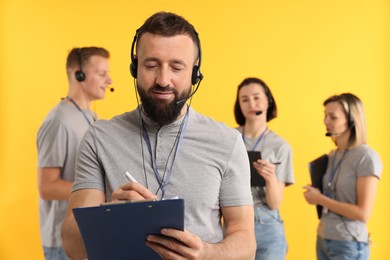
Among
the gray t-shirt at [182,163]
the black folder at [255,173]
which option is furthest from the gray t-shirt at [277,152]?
the gray t-shirt at [182,163]

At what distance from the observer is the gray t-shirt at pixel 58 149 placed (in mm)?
2967

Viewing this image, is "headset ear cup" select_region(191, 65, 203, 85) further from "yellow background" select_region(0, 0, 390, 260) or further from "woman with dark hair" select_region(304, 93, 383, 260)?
"yellow background" select_region(0, 0, 390, 260)

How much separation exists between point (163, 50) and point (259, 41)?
3.39 meters

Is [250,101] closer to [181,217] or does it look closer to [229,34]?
[229,34]

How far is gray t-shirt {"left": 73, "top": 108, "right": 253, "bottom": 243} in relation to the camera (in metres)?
1.67

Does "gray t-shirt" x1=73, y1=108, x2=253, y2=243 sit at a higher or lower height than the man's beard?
lower

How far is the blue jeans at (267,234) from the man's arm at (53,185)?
3.39ft

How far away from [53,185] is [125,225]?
5.22 ft

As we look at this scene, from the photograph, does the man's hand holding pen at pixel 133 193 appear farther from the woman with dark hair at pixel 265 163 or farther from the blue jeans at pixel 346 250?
the blue jeans at pixel 346 250

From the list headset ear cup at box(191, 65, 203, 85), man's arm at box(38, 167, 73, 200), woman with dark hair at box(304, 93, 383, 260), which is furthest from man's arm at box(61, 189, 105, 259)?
woman with dark hair at box(304, 93, 383, 260)

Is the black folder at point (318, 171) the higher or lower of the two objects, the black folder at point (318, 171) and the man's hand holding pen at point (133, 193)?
the lower

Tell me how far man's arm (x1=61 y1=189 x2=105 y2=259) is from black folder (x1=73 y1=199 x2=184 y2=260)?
0.48 feet

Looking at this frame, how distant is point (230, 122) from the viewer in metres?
4.80

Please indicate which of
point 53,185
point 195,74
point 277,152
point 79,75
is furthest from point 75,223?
point 277,152
